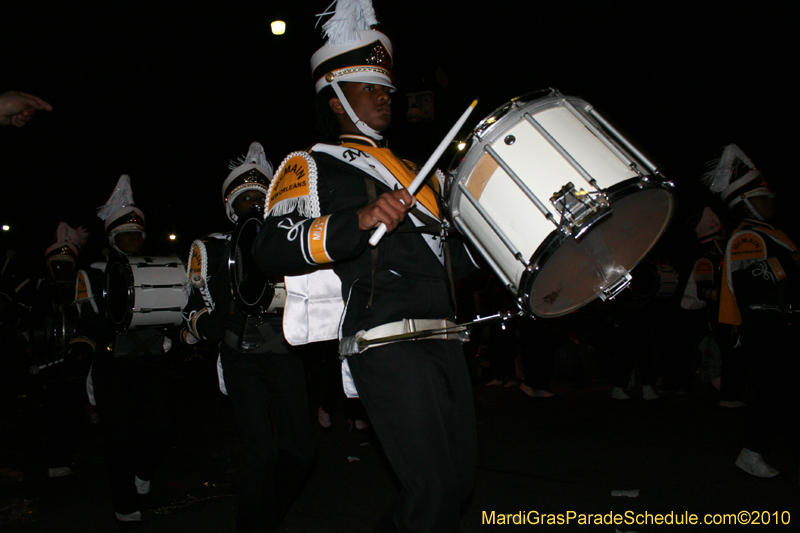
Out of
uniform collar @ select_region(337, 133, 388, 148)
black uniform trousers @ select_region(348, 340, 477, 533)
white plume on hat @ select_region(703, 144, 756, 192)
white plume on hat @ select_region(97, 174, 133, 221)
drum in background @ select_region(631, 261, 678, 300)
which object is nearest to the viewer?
black uniform trousers @ select_region(348, 340, 477, 533)

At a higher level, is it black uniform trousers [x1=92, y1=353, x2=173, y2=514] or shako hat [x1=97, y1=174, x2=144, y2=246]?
shako hat [x1=97, y1=174, x2=144, y2=246]

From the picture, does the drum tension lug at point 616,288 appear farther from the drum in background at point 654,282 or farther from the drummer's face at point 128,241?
the drum in background at point 654,282

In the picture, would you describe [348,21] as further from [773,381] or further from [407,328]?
[773,381]

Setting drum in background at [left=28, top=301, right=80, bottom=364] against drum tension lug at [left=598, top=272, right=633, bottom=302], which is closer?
drum tension lug at [left=598, top=272, right=633, bottom=302]

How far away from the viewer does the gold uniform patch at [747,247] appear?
435cm

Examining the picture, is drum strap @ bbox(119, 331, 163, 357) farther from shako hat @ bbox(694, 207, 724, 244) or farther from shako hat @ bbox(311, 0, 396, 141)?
shako hat @ bbox(694, 207, 724, 244)

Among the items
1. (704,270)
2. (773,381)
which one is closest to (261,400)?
(773,381)

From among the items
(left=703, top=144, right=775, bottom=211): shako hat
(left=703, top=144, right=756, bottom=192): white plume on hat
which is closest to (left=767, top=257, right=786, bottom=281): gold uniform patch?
(left=703, top=144, right=775, bottom=211): shako hat

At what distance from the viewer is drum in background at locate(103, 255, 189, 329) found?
442cm

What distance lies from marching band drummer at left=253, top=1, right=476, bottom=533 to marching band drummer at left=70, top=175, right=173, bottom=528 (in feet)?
8.31

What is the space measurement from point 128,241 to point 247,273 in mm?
2247

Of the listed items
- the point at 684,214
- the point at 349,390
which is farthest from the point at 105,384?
the point at 684,214

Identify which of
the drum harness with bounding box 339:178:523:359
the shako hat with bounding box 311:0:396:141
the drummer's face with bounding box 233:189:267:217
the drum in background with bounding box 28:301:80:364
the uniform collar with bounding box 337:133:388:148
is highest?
the shako hat with bounding box 311:0:396:141

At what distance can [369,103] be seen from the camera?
266 cm
